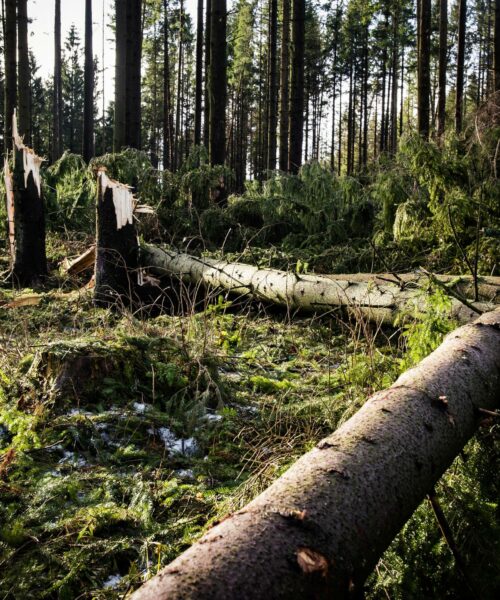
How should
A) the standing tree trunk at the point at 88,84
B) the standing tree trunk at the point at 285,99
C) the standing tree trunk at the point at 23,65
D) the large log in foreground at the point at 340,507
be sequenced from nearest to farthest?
the large log in foreground at the point at 340,507 < the standing tree trunk at the point at 23,65 < the standing tree trunk at the point at 285,99 < the standing tree trunk at the point at 88,84

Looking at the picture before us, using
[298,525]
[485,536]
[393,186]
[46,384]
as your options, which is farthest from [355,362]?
[393,186]

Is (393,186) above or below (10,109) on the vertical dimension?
below

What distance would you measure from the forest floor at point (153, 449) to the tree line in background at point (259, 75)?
4212 millimetres

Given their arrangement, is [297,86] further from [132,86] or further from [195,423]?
[195,423]

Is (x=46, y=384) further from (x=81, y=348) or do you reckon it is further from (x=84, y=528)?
(x=84, y=528)

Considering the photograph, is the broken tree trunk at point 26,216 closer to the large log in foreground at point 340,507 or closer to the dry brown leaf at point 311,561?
the large log in foreground at point 340,507

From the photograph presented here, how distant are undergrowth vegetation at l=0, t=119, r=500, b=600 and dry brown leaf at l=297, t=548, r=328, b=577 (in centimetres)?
65

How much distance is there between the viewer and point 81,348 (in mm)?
3146

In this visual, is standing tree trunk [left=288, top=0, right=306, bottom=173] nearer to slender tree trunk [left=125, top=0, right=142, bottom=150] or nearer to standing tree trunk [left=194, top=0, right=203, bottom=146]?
slender tree trunk [left=125, top=0, right=142, bottom=150]

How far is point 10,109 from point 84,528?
41.5 feet

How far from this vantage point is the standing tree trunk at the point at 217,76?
10469 millimetres

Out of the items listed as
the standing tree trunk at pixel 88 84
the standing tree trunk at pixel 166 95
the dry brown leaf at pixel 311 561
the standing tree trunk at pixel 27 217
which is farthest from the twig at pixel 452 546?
the standing tree trunk at pixel 166 95

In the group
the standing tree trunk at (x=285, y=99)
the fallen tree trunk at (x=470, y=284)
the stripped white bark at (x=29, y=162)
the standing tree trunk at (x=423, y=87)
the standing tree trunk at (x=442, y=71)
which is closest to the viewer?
the fallen tree trunk at (x=470, y=284)

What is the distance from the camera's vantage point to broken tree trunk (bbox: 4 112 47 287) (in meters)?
6.59
